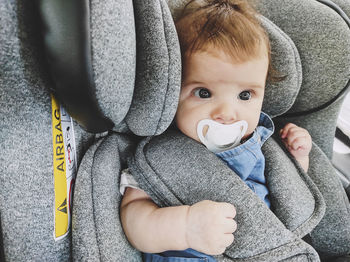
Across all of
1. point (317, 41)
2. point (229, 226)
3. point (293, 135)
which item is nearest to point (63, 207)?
point (229, 226)

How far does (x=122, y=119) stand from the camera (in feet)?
1.54

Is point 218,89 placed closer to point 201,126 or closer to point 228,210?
point 201,126

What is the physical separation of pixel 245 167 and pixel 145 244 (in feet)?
0.86

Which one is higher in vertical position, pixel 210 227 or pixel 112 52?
pixel 112 52

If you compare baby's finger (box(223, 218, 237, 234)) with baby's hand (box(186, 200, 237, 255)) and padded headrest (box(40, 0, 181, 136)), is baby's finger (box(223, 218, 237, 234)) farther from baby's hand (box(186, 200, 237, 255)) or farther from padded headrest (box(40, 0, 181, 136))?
padded headrest (box(40, 0, 181, 136))

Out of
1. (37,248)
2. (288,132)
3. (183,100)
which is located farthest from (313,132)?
(37,248)

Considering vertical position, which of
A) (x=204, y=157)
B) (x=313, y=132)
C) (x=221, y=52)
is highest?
(x=221, y=52)

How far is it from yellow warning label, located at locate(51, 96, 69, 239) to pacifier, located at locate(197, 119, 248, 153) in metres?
0.29

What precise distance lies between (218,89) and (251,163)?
0.59ft

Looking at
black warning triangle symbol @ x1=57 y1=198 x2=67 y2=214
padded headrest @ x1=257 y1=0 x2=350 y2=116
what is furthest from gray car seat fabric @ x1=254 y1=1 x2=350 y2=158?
black warning triangle symbol @ x1=57 y1=198 x2=67 y2=214

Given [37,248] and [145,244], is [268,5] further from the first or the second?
[37,248]

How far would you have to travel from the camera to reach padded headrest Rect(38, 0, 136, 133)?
338 millimetres

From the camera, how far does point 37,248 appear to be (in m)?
0.49

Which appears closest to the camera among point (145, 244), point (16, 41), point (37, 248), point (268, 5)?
point (16, 41)
